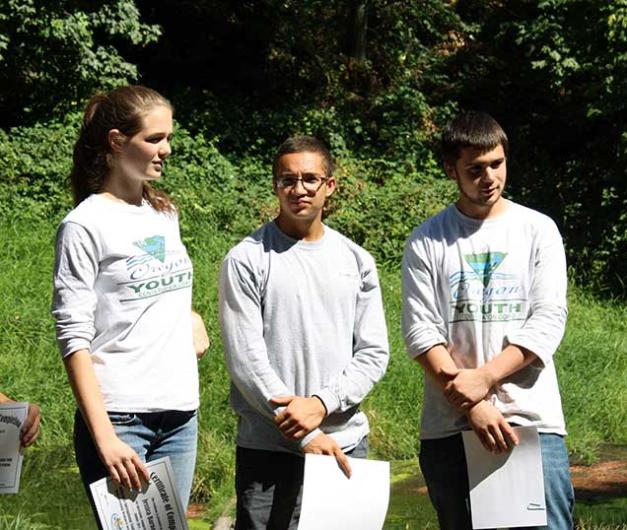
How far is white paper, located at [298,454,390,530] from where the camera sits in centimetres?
347

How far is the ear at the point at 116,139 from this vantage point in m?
3.40

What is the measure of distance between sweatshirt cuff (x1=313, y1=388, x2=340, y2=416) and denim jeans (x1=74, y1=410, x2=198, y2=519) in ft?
1.30

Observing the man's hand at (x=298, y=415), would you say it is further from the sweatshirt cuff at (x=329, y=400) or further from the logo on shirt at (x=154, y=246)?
the logo on shirt at (x=154, y=246)

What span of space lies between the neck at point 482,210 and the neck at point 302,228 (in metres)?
0.49

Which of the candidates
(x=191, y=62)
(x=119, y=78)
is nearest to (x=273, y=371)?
(x=119, y=78)

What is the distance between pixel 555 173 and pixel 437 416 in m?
13.7

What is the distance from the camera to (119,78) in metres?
16.4

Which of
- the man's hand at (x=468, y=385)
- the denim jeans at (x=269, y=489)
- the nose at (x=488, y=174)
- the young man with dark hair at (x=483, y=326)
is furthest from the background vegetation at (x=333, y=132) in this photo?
the nose at (x=488, y=174)

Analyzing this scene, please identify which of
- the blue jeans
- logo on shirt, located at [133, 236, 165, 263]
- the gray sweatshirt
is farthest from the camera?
the blue jeans

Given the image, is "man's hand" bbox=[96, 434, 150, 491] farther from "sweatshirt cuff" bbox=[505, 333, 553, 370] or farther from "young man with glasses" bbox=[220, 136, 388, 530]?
"sweatshirt cuff" bbox=[505, 333, 553, 370]

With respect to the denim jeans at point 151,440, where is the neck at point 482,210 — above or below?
above

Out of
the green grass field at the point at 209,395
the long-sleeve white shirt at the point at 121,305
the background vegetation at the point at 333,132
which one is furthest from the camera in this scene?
the background vegetation at the point at 333,132

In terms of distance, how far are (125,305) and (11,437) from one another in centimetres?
48

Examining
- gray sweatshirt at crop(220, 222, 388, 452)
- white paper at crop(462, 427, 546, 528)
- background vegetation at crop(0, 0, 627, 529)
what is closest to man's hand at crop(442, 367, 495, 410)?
white paper at crop(462, 427, 546, 528)
